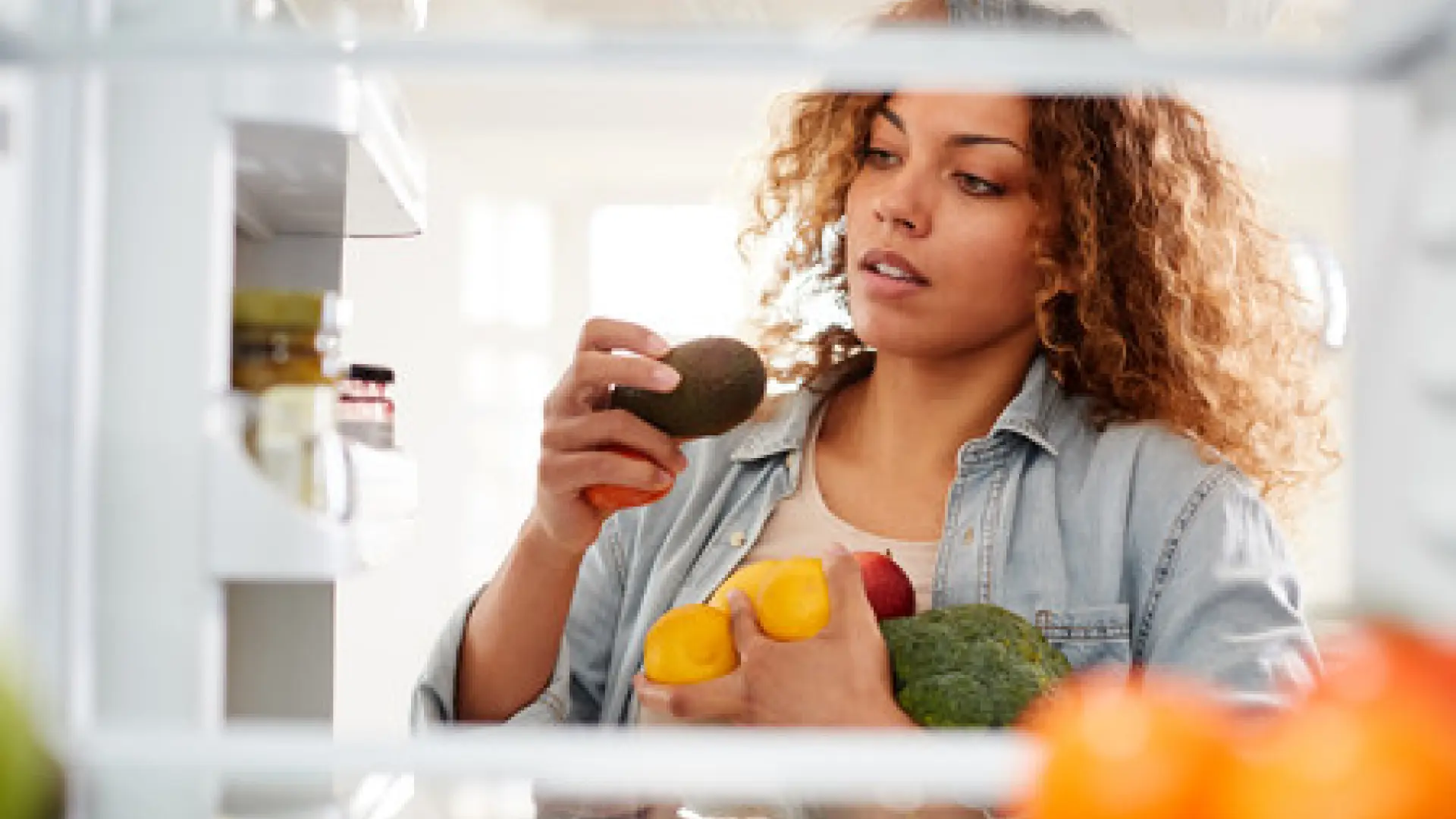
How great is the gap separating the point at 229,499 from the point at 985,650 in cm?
66

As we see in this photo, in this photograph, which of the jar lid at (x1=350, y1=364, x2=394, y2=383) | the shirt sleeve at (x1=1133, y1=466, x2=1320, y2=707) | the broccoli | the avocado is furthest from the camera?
the avocado

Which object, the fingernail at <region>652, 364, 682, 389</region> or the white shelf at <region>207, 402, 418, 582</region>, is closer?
the white shelf at <region>207, 402, 418, 582</region>

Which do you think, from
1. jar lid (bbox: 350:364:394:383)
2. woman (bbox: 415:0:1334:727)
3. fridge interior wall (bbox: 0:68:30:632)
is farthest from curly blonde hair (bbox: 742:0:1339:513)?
fridge interior wall (bbox: 0:68:30:632)

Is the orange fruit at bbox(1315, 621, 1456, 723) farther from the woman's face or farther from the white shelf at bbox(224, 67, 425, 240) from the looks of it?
the woman's face

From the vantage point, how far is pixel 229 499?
545mm

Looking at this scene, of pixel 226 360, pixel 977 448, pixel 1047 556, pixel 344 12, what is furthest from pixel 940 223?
pixel 226 360

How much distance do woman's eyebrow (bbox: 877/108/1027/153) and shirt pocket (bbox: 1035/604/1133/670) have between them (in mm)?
A: 432

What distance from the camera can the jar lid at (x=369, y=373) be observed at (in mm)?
858

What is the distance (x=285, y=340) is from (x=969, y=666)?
552 mm

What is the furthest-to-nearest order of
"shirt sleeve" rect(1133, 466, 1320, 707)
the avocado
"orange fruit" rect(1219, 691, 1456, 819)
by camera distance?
the avocado → "shirt sleeve" rect(1133, 466, 1320, 707) → "orange fruit" rect(1219, 691, 1456, 819)

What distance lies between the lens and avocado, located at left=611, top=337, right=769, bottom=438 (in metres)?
1.25

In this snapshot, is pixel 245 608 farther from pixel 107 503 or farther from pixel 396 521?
pixel 107 503

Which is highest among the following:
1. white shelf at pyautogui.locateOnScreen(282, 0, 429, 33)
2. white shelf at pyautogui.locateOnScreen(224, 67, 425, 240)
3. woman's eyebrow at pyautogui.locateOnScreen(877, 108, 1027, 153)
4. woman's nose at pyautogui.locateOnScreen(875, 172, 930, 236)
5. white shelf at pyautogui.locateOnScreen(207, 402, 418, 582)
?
white shelf at pyautogui.locateOnScreen(282, 0, 429, 33)

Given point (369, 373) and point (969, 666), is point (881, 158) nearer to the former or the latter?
point (969, 666)
